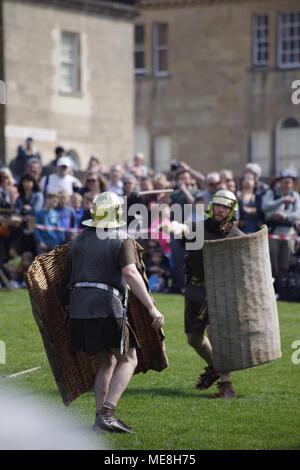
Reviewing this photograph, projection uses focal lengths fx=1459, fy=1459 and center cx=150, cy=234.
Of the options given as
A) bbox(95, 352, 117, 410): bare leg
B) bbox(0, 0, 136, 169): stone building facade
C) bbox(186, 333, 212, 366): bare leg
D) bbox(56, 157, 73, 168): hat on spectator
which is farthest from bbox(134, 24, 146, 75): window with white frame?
bbox(95, 352, 117, 410): bare leg

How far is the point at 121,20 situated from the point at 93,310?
3088 centimetres

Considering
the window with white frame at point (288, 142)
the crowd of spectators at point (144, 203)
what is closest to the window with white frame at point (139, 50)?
the window with white frame at point (288, 142)

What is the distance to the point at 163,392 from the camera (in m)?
14.8

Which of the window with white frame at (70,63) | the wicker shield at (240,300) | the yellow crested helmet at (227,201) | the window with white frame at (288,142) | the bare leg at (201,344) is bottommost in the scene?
the window with white frame at (288,142)

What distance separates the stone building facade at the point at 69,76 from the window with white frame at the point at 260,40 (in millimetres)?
10656

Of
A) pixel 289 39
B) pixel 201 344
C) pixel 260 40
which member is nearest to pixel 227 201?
pixel 201 344

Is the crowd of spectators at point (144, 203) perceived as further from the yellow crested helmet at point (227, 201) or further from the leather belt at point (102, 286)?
the leather belt at point (102, 286)

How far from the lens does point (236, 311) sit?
44.7 feet

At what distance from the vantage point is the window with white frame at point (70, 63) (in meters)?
41.1

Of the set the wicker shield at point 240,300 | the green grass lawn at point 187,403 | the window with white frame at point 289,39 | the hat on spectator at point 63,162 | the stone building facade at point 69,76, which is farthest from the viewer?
the window with white frame at point 289,39

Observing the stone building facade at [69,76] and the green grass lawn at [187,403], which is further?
the stone building facade at [69,76]

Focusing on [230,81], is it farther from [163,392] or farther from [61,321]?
[61,321]

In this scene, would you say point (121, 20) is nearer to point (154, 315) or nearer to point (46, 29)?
point (46, 29)

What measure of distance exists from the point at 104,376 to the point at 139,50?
1693 inches
